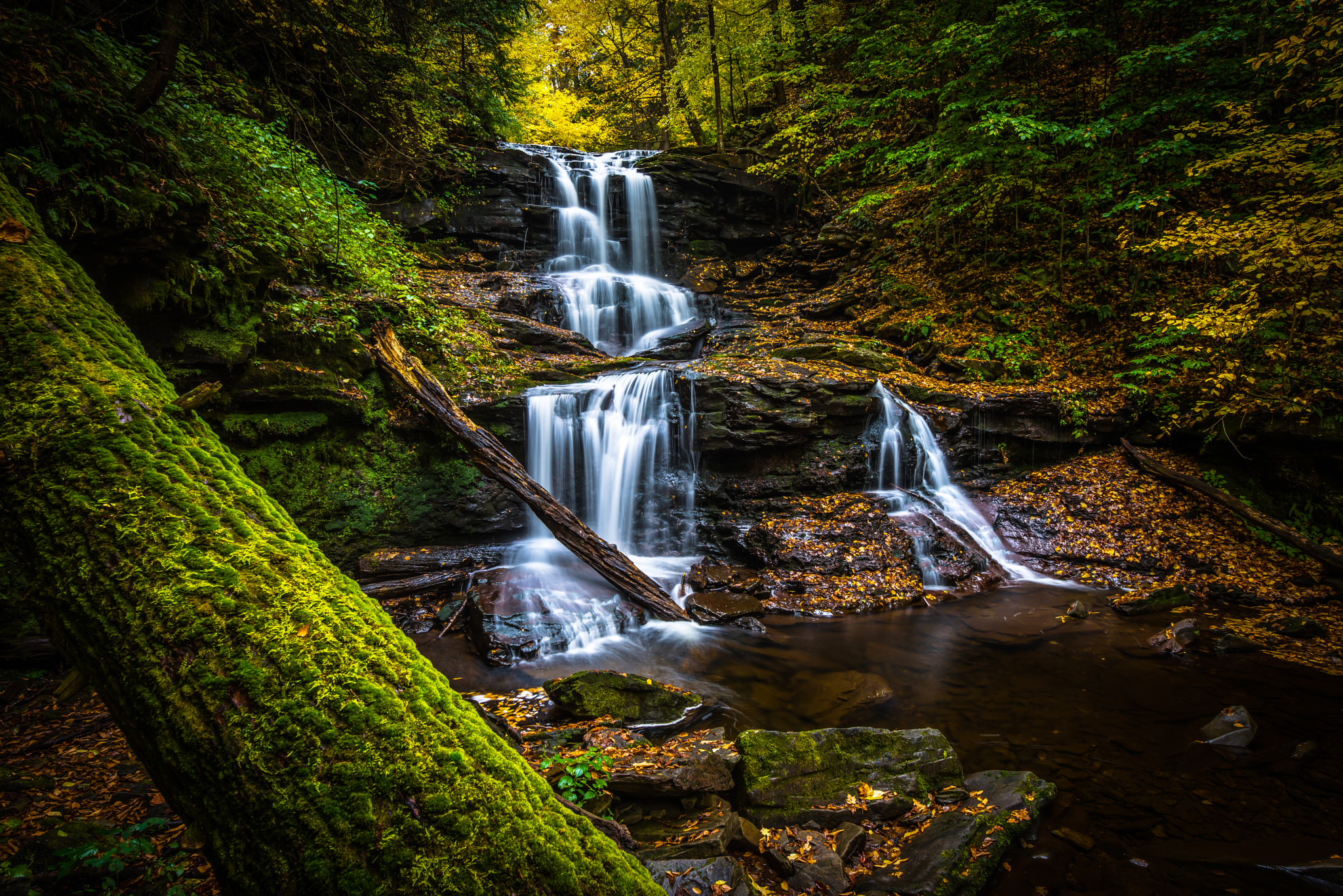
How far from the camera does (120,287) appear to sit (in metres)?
4.99

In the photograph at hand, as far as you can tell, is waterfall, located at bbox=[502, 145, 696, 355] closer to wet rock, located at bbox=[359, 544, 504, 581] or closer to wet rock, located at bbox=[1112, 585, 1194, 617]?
wet rock, located at bbox=[359, 544, 504, 581]

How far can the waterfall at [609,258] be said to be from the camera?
13.6 m

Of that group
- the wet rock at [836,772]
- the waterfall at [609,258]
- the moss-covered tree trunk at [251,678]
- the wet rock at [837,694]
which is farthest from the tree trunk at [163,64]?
the waterfall at [609,258]

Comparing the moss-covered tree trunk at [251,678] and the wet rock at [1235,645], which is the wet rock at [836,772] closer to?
the moss-covered tree trunk at [251,678]

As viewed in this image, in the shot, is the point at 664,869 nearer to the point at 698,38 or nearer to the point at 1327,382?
the point at 1327,382

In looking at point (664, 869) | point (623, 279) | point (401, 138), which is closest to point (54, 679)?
point (664, 869)

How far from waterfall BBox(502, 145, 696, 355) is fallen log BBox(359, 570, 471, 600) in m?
7.58

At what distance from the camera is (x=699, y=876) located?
243 centimetres

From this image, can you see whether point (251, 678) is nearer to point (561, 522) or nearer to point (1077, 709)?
point (561, 522)

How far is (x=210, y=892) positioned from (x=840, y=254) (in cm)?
1685

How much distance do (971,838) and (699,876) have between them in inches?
61.3

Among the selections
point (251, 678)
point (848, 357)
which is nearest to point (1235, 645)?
point (848, 357)

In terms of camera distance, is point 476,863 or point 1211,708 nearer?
point 476,863

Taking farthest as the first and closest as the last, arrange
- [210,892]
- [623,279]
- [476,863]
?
[623,279]
[210,892]
[476,863]
